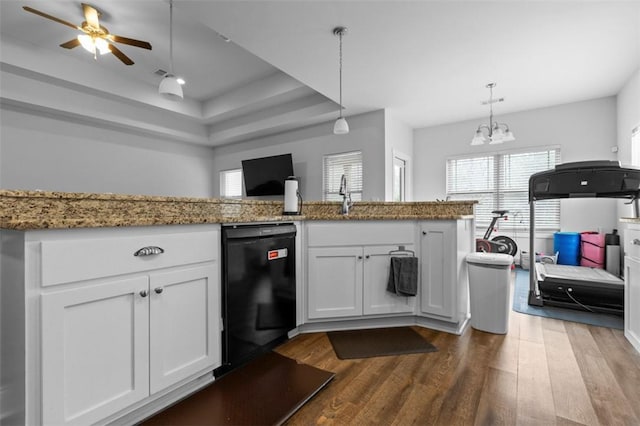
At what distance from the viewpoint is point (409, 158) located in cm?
573

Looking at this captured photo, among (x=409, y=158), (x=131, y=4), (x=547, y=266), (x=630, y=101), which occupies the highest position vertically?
(x=131, y=4)

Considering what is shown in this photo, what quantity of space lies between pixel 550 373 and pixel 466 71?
10.7 feet

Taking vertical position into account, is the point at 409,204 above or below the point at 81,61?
below

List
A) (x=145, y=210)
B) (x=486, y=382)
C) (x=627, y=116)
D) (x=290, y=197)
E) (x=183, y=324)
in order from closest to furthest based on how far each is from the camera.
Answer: (x=183, y=324), (x=486, y=382), (x=145, y=210), (x=290, y=197), (x=627, y=116)

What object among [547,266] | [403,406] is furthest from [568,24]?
[403,406]

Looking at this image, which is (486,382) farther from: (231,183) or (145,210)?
(231,183)

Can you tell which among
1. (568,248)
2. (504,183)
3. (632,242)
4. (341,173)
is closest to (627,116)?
(504,183)

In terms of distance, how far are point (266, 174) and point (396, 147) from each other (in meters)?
2.52

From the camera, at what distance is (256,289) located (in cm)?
196

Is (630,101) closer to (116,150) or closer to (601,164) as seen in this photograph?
(601,164)

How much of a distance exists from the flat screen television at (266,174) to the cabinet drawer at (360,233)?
121 inches

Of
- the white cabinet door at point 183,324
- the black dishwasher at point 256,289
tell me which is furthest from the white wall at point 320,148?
the white cabinet door at point 183,324

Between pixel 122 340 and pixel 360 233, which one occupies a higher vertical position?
pixel 360 233

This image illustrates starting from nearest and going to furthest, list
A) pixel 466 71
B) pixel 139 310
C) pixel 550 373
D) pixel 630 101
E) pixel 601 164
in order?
pixel 139 310
pixel 550 373
pixel 601 164
pixel 466 71
pixel 630 101
